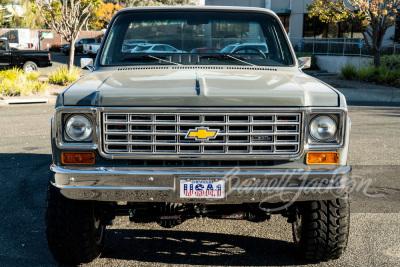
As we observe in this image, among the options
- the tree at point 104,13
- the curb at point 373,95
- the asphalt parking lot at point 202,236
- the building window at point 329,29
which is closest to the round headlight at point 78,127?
the asphalt parking lot at point 202,236

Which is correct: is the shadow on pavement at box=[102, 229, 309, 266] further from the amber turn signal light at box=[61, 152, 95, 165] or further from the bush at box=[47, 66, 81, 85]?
the bush at box=[47, 66, 81, 85]

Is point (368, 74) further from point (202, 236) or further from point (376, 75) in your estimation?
point (202, 236)

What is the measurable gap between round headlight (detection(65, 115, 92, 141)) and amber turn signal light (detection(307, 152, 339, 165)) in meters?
1.59

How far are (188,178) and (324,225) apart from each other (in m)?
1.17

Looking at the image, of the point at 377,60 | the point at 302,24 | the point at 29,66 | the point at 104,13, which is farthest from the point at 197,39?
the point at 104,13

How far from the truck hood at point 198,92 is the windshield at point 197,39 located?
2.80 feet

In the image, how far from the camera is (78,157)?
11.8 ft

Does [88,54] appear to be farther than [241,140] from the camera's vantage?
Yes

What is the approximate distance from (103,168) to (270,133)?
47.0 inches

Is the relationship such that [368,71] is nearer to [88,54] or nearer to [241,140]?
[241,140]

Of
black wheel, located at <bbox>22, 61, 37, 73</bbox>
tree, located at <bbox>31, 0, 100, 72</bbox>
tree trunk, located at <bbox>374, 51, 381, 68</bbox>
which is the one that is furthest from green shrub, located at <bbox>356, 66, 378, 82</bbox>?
black wheel, located at <bbox>22, 61, 37, 73</bbox>

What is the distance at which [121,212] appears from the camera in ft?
12.8

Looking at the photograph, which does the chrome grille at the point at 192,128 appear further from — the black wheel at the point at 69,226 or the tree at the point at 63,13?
the tree at the point at 63,13

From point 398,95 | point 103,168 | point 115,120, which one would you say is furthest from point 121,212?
point 398,95
